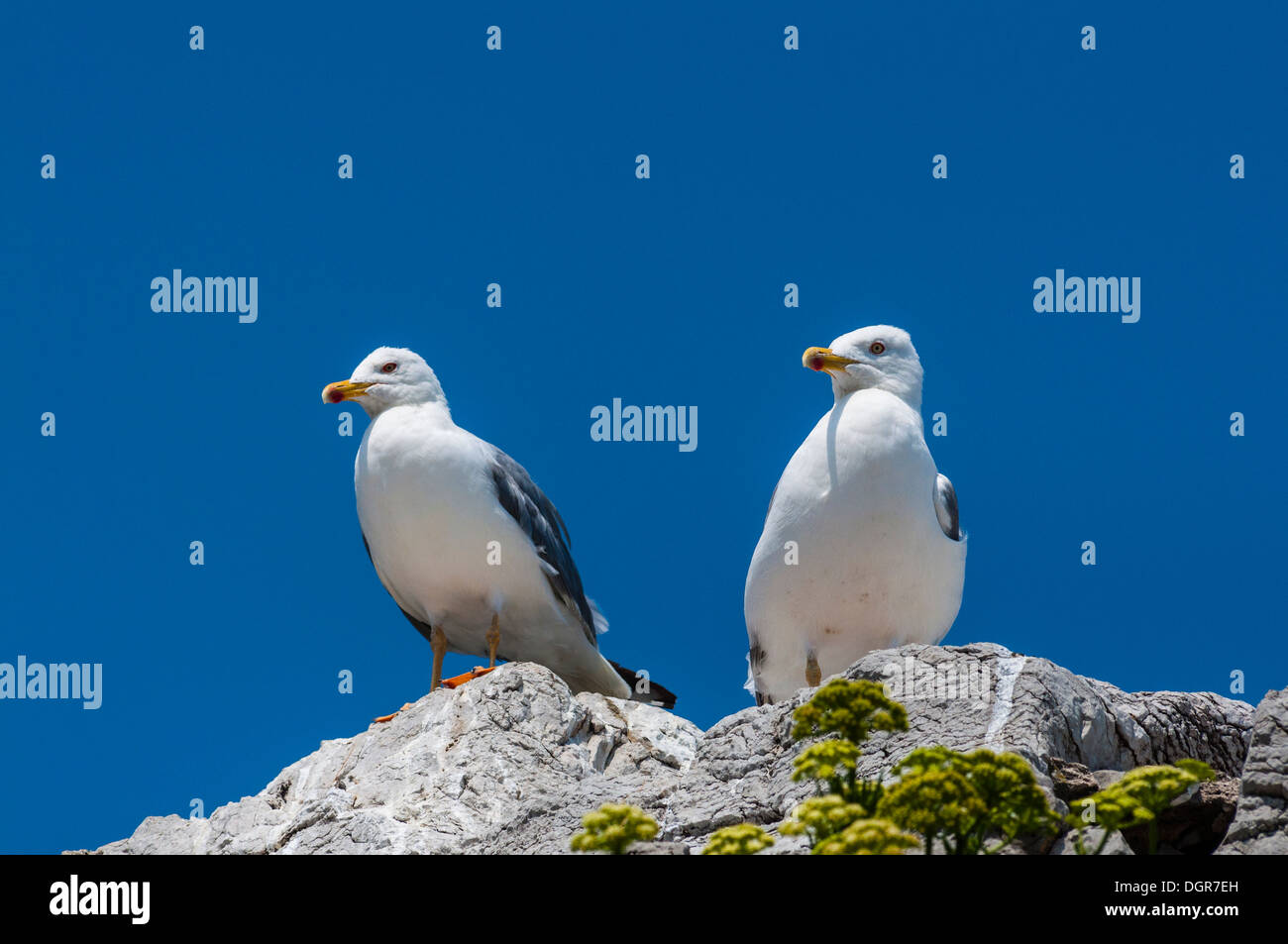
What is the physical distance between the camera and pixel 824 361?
40.7 feet

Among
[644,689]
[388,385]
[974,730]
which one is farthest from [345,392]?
[974,730]

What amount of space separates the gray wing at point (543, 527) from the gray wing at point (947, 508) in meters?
3.42

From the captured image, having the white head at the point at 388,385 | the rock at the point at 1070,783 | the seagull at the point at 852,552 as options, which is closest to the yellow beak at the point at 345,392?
the white head at the point at 388,385

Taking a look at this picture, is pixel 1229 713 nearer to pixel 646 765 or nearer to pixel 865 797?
pixel 646 765

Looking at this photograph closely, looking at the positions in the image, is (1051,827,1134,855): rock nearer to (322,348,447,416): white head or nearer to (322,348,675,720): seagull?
(322,348,675,720): seagull

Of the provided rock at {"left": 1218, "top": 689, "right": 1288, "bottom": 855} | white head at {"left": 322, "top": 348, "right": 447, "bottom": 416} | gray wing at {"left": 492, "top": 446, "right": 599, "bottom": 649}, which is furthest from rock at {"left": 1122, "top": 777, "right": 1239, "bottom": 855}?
white head at {"left": 322, "top": 348, "right": 447, "bottom": 416}

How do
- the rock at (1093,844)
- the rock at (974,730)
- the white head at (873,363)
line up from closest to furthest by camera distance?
the rock at (1093,844), the rock at (974,730), the white head at (873,363)

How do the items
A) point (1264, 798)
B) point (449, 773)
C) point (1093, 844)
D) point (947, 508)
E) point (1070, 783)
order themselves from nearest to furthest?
1. point (1093, 844)
2. point (1264, 798)
3. point (1070, 783)
4. point (449, 773)
5. point (947, 508)

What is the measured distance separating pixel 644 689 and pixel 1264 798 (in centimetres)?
727

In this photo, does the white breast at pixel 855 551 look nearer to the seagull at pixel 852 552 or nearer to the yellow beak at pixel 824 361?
the seagull at pixel 852 552

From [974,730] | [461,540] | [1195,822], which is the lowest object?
[1195,822]

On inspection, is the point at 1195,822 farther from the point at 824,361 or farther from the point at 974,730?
the point at 824,361

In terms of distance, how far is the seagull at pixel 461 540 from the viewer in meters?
13.0
